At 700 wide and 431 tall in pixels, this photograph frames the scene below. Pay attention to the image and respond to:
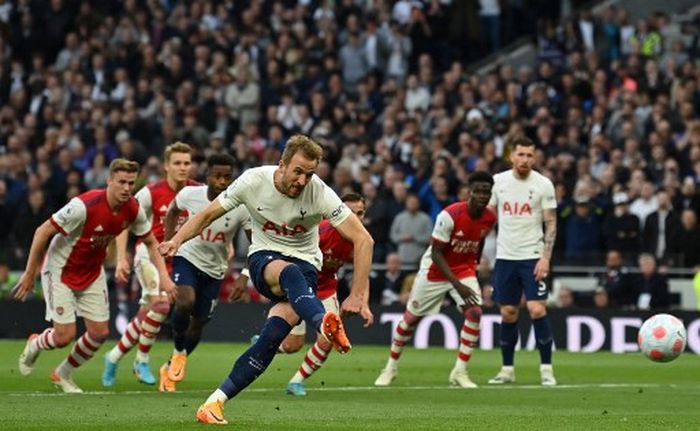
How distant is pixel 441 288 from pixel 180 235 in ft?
23.9

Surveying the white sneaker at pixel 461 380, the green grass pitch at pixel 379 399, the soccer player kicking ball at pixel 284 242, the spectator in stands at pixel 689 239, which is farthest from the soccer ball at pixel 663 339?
the spectator in stands at pixel 689 239

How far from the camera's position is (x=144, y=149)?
33.7 m

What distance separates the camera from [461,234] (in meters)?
19.8

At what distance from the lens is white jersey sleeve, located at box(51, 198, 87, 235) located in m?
17.3

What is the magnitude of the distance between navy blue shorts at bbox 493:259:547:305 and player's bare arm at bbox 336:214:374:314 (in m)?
6.44

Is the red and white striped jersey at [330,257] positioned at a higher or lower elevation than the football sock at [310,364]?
higher

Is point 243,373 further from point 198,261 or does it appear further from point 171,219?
point 198,261

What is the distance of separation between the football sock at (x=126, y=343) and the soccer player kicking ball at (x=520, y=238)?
4.14 metres

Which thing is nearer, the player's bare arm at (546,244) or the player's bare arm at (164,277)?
the player's bare arm at (164,277)

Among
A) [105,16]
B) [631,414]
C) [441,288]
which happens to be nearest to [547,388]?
[441,288]

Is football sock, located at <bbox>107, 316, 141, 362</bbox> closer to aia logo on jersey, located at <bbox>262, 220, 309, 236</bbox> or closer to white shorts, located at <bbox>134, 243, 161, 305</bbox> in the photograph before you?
white shorts, located at <bbox>134, 243, 161, 305</bbox>

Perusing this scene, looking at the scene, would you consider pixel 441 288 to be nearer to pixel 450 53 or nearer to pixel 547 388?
pixel 547 388

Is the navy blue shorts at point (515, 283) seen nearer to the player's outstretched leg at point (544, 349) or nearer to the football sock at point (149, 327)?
the player's outstretched leg at point (544, 349)

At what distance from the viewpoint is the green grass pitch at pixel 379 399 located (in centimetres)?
1372
